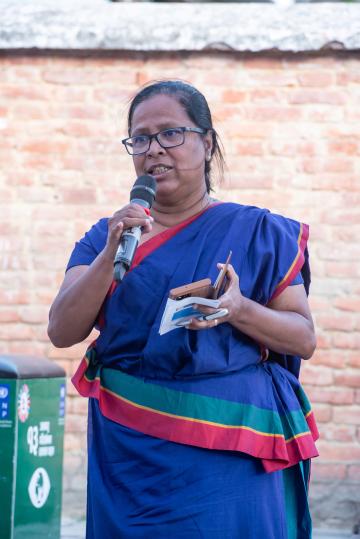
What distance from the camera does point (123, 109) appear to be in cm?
625

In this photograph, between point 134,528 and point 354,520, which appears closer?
point 134,528

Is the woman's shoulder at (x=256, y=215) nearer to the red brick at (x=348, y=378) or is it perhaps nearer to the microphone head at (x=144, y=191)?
the microphone head at (x=144, y=191)

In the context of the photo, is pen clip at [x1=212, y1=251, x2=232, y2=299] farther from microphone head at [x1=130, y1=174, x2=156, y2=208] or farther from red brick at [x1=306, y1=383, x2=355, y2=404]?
red brick at [x1=306, y1=383, x2=355, y2=404]

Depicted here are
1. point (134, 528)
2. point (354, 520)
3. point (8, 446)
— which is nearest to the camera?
point (134, 528)

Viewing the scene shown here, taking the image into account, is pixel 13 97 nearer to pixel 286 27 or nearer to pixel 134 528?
pixel 286 27

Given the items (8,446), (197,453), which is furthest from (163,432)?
(8,446)

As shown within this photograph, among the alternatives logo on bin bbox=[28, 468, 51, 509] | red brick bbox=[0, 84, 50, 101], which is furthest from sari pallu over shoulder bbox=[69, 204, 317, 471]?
red brick bbox=[0, 84, 50, 101]

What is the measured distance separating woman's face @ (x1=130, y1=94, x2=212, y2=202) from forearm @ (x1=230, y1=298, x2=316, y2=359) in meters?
0.44

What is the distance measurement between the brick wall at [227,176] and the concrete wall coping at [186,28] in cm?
10

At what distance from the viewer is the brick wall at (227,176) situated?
6098mm

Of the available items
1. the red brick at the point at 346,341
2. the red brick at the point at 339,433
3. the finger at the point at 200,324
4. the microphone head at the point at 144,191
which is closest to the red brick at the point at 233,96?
the red brick at the point at 346,341

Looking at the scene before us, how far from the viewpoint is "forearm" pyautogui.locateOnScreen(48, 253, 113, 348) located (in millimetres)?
2715

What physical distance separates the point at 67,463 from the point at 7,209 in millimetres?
1567

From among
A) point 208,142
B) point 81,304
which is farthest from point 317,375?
point 81,304
